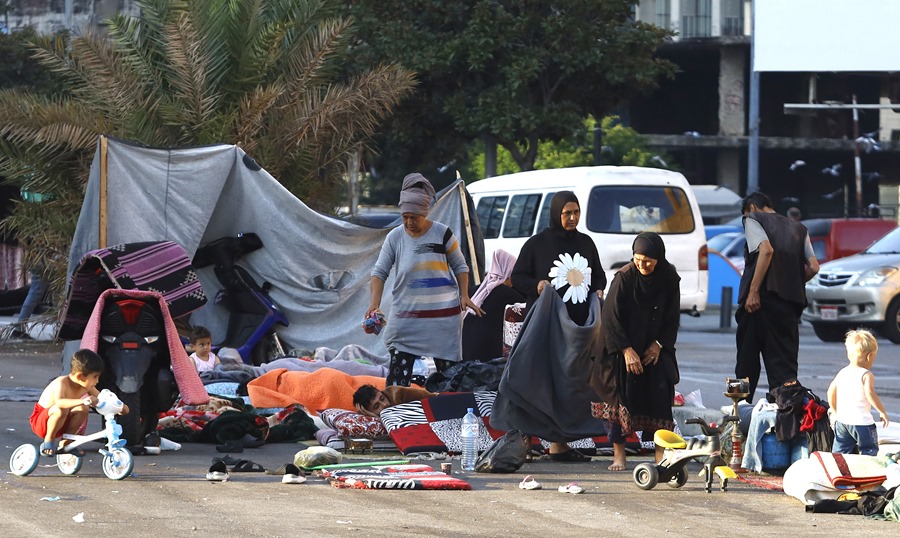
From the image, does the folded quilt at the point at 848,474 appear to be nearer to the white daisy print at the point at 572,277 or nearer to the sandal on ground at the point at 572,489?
the sandal on ground at the point at 572,489

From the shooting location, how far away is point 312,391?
11883 mm

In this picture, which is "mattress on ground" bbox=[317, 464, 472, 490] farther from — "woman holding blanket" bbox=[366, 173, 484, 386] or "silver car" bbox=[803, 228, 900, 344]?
"silver car" bbox=[803, 228, 900, 344]

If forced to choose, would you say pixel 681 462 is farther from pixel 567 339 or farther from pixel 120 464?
pixel 120 464

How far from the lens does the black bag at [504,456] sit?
9.23 metres

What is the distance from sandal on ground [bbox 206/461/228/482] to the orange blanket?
2.97 m

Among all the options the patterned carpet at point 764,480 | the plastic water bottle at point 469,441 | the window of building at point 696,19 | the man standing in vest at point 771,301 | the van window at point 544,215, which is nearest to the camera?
the patterned carpet at point 764,480

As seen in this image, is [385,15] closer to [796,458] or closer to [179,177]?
[179,177]

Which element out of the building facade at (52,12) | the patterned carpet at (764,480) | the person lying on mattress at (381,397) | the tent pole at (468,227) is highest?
the building facade at (52,12)

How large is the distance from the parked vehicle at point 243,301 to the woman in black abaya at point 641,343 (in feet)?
21.0

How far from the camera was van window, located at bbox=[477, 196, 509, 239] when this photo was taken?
2127cm

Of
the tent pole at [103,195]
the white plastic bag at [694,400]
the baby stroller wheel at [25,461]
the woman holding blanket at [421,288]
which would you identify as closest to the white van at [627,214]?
the tent pole at [103,195]

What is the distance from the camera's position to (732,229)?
34500 millimetres

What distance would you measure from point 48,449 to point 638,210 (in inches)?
489

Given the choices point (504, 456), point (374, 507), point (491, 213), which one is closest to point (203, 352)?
point (504, 456)
